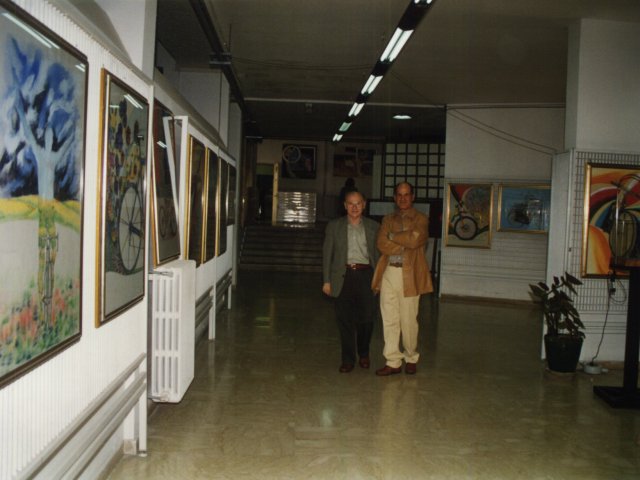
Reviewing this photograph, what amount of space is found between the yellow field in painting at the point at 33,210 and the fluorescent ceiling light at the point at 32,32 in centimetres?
47

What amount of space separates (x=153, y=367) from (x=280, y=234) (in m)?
11.7

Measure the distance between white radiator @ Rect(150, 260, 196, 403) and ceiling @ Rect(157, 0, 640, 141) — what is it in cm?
254

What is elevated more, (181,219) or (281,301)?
(181,219)

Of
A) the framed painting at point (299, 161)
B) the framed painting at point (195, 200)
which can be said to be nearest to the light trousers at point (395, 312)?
the framed painting at point (195, 200)

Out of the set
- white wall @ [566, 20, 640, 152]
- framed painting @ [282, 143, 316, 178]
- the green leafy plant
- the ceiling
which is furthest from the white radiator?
framed painting @ [282, 143, 316, 178]

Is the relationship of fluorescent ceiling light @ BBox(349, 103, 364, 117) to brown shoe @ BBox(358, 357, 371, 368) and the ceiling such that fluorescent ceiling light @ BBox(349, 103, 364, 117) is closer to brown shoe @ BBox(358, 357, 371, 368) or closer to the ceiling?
the ceiling

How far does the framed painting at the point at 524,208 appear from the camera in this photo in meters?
9.79

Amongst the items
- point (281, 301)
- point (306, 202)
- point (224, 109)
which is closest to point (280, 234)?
point (306, 202)

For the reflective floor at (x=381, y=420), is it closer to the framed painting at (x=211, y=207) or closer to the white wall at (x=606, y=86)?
the framed painting at (x=211, y=207)

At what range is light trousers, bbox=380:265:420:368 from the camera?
4984mm

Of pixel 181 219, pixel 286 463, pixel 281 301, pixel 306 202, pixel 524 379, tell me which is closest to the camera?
pixel 286 463

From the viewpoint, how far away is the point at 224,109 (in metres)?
8.09

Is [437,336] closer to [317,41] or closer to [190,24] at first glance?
[317,41]

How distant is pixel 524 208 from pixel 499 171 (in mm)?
733
